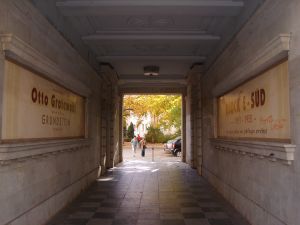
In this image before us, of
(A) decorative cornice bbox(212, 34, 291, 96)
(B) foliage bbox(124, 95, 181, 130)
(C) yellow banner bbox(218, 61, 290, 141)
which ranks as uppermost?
(B) foliage bbox(124, 95, 181, 130)

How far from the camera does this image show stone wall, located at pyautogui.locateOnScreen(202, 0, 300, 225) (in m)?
3.97

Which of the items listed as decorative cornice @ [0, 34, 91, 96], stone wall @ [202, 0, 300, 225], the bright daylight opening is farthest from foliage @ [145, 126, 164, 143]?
decorative cornice @ [0, 34, 91, 96]

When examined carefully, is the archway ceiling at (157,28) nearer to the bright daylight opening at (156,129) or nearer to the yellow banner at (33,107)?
the yellow banner at (33,107)

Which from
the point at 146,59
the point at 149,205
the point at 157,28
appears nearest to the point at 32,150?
the point at 149,205

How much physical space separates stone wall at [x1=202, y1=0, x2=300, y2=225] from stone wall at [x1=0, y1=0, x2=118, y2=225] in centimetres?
334

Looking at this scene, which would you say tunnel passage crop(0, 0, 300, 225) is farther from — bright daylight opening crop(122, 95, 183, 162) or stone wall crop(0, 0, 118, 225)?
bright daylight opening crop(122, 95, 183, 162)

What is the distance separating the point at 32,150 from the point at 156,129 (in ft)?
105

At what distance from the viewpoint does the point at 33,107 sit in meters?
5.26

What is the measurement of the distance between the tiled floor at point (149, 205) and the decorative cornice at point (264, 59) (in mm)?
2504

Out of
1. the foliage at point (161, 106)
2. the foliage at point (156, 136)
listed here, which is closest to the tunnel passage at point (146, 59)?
the foliage at point (161, 106)

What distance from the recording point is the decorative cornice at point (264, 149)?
4.00 meters

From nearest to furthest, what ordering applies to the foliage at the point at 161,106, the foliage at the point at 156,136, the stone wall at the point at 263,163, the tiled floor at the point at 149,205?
the stone wall at the point at 263,163
the tiled floor at the point at 149,205
the foliage at the point at 161,106
the foliage at the point at 156,136

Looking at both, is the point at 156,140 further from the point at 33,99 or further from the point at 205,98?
the point at 33,99

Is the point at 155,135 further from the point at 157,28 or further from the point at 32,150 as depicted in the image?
the point at 32,150
